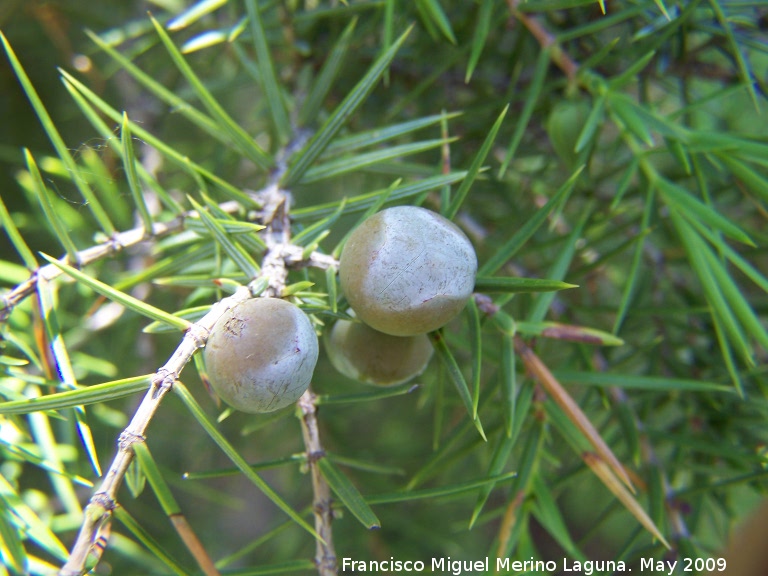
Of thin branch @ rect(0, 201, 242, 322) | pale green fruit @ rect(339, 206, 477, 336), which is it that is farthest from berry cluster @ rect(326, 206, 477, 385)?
thin branch @ rect(0, 201, 242, 322)

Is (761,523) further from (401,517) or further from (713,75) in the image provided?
(713,75)

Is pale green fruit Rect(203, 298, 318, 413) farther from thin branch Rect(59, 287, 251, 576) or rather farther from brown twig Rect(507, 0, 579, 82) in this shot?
brown twig Rect(507, 0, 579, 82)

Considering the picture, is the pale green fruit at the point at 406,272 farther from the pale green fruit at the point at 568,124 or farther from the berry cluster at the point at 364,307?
the pale green fruit at the point at 568,124

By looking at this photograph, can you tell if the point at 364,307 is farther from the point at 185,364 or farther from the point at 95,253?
the point at 95,253

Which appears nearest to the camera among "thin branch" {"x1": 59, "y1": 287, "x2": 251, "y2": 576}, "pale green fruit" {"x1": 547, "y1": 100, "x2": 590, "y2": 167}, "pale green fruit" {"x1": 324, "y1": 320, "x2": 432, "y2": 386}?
"thin branch" {"x1": 59, "y1": 287, "x2": 251, "y2": 576}

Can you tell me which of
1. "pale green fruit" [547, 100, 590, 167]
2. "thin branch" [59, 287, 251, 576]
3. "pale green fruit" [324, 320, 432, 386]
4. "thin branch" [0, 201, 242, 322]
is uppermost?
"thin branch" [0, 201, 242, 322]

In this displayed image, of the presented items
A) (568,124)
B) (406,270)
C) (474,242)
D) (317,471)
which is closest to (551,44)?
(568,124)

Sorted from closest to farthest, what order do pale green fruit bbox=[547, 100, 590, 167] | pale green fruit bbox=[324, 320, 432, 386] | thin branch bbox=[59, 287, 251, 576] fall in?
thin branch bbox=[59, 287, 251, 576]
pale green fruit bbox=[324, 320, 432, 386]
pale green fruit bbox=[547, 100, 590, 167]

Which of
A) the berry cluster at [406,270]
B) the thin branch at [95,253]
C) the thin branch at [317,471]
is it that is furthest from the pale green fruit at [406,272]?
the thin branch at [95,253]
